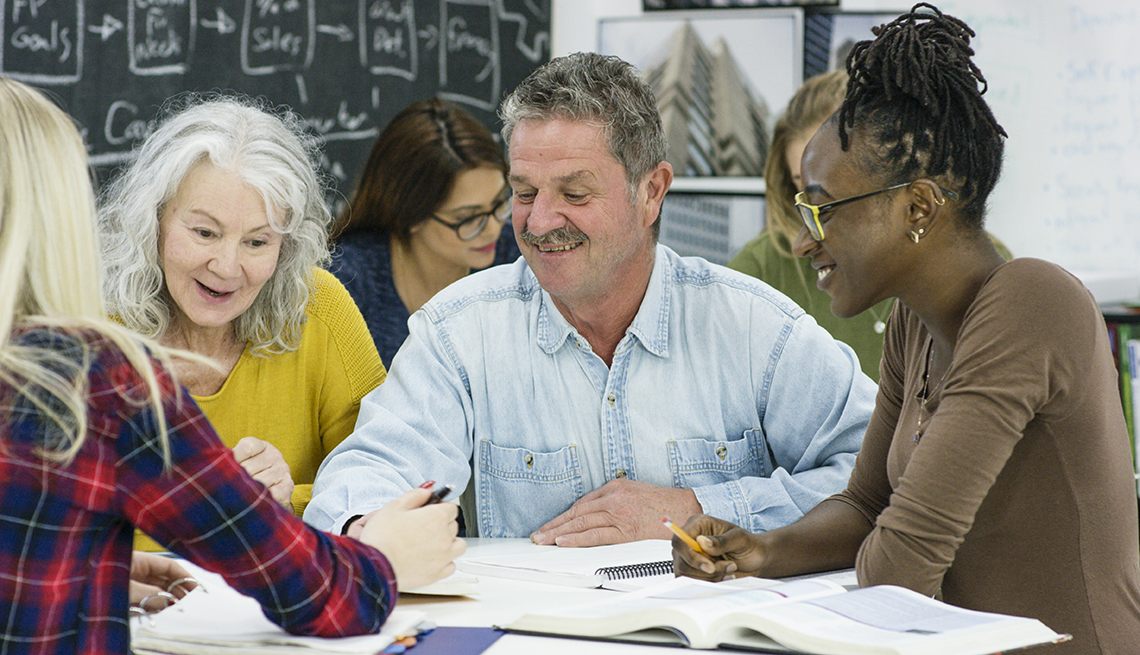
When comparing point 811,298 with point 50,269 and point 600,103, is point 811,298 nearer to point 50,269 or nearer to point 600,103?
point 600,103

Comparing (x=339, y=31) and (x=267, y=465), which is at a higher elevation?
(x=339, y=31)

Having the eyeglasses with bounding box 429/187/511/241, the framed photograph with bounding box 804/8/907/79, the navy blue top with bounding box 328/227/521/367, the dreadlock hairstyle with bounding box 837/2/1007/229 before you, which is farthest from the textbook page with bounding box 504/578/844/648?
the framed photograph with bounding box 804/8/907/79

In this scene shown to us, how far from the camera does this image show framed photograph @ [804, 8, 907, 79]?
155 inches

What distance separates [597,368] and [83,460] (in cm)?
107

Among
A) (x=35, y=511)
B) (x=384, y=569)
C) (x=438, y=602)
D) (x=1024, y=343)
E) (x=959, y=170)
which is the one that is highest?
(x=959, y=170)

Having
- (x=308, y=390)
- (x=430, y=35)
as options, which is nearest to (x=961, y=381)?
(x=308, y=390)

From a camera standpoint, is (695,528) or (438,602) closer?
(438,602)

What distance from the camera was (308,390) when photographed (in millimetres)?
2062

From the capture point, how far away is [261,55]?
3365mm

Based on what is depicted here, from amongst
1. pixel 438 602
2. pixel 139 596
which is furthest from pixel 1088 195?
pixel 139 596

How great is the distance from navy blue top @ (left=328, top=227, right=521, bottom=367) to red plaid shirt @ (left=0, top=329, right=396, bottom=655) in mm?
1752

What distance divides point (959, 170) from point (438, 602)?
85 cm

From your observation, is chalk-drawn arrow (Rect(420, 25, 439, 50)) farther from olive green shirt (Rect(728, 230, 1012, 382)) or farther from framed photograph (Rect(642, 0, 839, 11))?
olive green shirt (Rect(728, 230, 1012, 382))

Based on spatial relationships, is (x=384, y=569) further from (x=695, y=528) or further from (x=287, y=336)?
(x=287, y=336)
